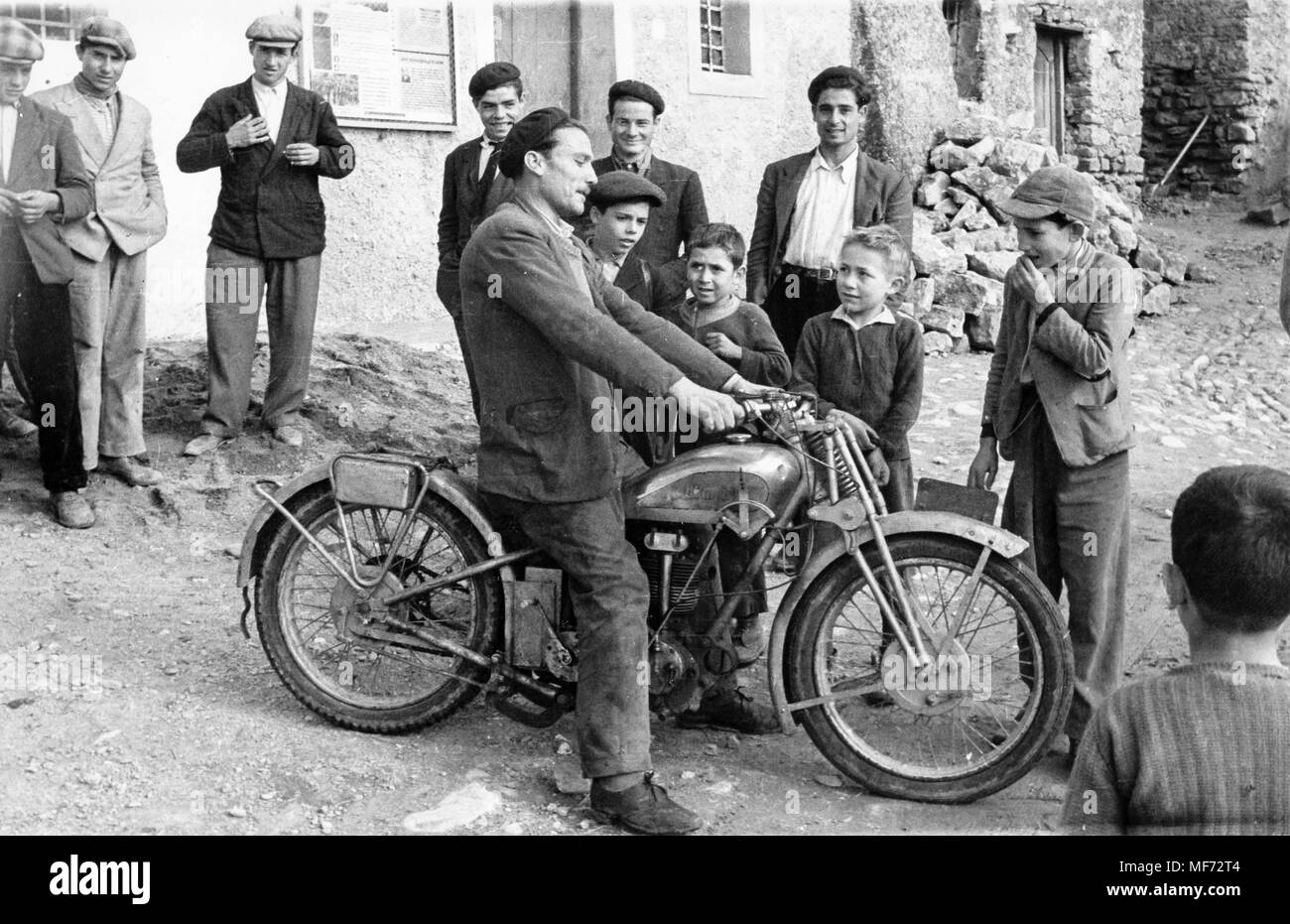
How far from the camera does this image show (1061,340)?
177 inches

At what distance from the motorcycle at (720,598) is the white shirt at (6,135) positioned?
2584 mm

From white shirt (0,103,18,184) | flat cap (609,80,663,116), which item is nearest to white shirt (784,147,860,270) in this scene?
flat cap (609,80,663,116)

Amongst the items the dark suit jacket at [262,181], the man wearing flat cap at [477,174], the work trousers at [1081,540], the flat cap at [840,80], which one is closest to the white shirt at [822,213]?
the flat cap at [840,80]

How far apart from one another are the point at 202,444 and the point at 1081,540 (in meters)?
4.41

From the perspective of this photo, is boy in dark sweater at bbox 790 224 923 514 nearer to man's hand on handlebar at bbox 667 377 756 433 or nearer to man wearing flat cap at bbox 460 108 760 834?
man wearing flat cap at bbox 460 108 760 834

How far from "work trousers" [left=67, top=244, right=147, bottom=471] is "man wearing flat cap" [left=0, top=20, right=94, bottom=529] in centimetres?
21

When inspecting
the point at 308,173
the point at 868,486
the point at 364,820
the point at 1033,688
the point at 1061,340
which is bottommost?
the point at 364,820

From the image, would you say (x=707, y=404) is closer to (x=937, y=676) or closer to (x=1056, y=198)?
(x=937, y=676)

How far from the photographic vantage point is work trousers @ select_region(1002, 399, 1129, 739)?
4.70m

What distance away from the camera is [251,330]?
7.39 metres

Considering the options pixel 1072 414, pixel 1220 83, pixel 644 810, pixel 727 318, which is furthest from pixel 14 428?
pixel 1220 83
